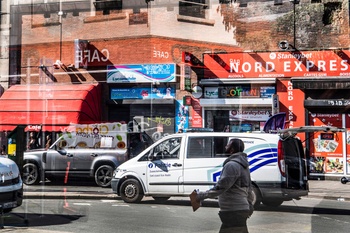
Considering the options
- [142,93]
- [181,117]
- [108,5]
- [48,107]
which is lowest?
[181,117]

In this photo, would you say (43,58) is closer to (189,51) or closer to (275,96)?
(189,51)

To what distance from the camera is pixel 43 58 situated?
863cm

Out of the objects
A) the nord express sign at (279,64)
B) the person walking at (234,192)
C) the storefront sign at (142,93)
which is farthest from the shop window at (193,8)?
the person walking at (234,192)

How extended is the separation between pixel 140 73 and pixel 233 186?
4108mm

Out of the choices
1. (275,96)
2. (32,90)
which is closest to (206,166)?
(275,96)

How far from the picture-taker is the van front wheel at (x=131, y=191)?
973 centimetres

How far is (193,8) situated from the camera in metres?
8.41

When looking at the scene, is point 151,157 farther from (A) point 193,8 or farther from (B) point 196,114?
(A) point 193,8

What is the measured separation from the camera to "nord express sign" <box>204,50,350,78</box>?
798cm

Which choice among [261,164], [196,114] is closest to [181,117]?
[196,114]

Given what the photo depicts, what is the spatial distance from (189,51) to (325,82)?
215cm

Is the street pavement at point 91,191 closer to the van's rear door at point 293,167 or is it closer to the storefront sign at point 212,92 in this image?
the van's rear door at point 293,167

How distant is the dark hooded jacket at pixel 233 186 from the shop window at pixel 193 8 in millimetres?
4122

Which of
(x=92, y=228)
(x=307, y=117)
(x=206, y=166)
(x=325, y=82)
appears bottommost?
(x=92, y=228)
